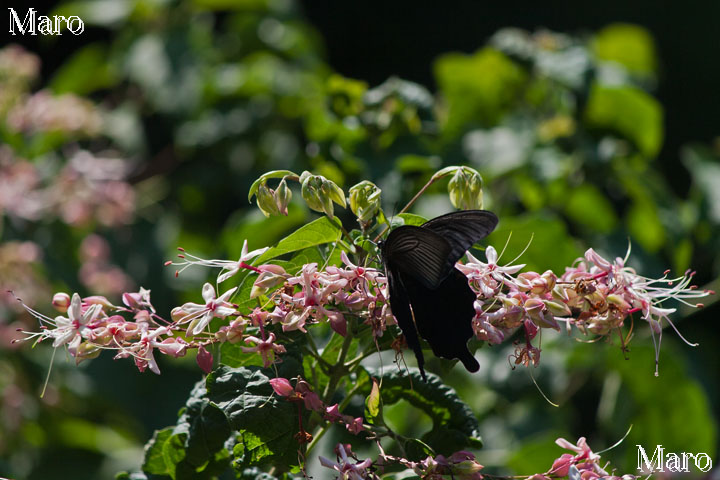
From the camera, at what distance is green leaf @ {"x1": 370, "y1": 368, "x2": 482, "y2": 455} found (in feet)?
2.02

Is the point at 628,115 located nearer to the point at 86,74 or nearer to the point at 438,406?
the point at 438,406

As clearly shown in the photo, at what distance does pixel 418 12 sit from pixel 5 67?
1.50m

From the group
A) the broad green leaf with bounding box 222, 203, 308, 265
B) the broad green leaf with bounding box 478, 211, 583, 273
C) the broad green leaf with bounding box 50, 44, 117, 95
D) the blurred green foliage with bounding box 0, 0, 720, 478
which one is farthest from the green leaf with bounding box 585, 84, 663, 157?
the broad green leaf with bounding box 50, 44, 117, 95

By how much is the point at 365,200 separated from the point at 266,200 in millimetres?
80

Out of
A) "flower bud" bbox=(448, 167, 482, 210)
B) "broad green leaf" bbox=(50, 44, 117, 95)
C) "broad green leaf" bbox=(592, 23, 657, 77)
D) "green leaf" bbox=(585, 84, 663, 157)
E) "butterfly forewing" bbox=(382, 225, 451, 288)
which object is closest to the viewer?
"butterfly forewing" bbox=(382, 225, 451, 288)

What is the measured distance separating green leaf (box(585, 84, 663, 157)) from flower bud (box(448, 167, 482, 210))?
81cm

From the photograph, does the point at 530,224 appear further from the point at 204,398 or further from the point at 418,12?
the point at 418,12

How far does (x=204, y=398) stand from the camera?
593mm

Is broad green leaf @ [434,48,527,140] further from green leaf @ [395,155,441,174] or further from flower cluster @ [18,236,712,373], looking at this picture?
flower cluster @ [18,236,712,373]

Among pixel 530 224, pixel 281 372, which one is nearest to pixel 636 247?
pixel 530 224

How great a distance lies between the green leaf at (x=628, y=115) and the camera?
136 cm

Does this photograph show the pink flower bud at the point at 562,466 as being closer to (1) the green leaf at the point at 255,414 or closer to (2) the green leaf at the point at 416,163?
(1) the green leaf at the point at 255,414

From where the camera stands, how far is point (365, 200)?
59cm

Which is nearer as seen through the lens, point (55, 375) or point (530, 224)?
point (530, 224)
